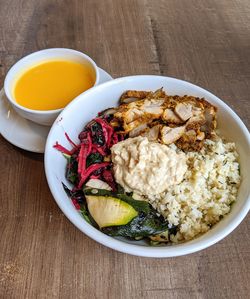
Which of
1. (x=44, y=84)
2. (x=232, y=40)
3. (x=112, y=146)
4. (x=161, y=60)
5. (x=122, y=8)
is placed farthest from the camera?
(x=122, y=8)

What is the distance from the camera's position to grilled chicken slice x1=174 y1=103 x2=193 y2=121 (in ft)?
4.33

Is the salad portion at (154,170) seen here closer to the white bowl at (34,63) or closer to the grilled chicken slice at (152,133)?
the grilled chicken slice at (152,133)

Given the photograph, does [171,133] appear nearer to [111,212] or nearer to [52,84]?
[111,212]

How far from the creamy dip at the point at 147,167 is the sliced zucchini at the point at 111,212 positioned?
8 cm

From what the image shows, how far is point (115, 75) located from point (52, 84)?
387mm

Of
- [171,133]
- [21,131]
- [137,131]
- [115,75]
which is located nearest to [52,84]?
[21,131]

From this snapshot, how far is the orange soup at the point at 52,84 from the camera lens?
58.8 inches

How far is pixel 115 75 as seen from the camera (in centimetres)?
181

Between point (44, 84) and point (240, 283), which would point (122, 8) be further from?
point (240, 283)

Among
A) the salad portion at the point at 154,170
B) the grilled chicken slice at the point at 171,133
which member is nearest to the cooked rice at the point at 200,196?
the salad portion at the point at 154,170

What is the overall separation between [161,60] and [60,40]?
24.4 inches

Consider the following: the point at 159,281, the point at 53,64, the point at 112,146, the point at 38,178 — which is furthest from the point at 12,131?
the point at 159,281

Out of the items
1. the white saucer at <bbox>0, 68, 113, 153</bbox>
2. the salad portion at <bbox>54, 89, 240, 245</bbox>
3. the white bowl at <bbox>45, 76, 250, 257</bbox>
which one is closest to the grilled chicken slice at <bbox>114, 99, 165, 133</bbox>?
the salad portion at <bbox>54, 89, 240, 245</bbox>

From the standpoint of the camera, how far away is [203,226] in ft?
3.81
